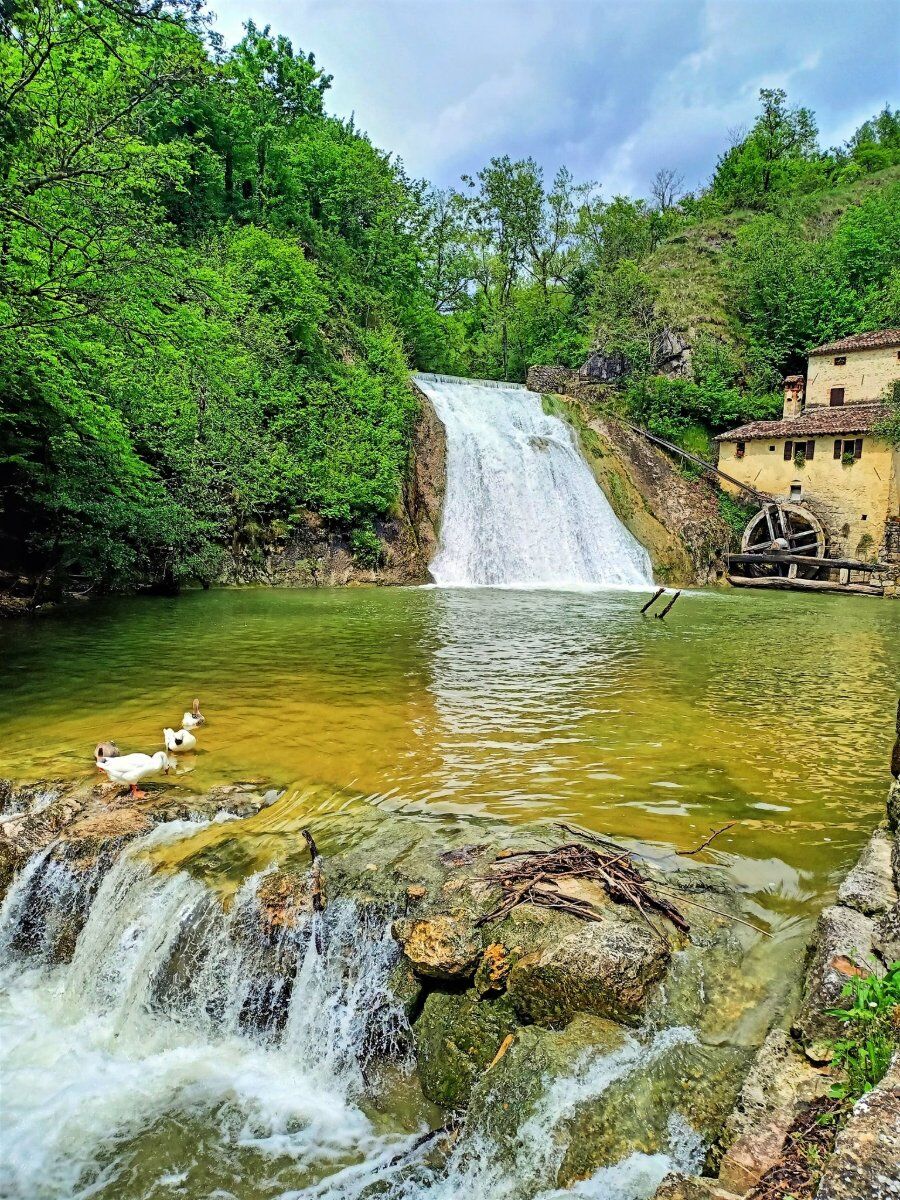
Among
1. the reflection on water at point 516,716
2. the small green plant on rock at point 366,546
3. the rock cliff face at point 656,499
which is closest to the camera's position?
the reflection on water at point 516,716

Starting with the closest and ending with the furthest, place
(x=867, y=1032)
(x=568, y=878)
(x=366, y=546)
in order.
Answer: (x=867, y=1032)
(x=568, y=878)
(x=366, y=546)

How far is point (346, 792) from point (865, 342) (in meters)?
33.3

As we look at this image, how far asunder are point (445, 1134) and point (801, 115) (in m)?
73.6

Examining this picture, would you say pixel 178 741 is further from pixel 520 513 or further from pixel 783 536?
pixel 783 536

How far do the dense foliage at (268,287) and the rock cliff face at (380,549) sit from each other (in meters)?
0.50

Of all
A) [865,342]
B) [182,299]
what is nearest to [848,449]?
Answer: [865,342]

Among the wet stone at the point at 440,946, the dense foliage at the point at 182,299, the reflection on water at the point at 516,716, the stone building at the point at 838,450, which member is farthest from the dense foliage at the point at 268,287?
the wet stone at the point at 440,946

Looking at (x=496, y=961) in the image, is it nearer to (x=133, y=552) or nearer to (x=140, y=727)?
(x=140, y=727)

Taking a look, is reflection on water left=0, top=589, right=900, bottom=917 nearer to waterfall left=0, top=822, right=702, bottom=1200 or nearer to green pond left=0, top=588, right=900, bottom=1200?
green pond left=0, top=588, right=900, bottom=1200

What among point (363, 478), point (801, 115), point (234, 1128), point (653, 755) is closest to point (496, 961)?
point (234, 1128)

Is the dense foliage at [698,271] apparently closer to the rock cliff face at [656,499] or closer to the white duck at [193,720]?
the rock cliff face at [656,499]

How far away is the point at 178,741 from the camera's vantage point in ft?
Result: 23.0

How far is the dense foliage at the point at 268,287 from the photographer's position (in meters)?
8.65

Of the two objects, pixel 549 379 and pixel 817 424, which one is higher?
pixel 549 379
